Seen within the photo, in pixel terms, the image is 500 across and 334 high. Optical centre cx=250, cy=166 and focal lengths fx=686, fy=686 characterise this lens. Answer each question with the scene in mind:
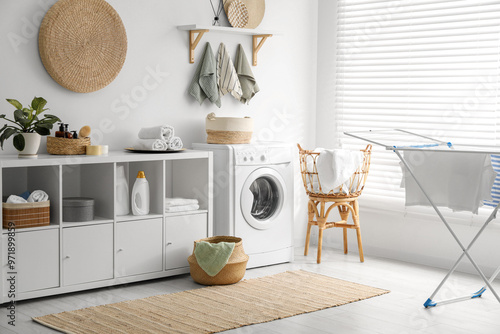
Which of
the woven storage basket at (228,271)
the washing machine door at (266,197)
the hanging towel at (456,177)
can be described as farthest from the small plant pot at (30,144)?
the hanging towel at (456,177)

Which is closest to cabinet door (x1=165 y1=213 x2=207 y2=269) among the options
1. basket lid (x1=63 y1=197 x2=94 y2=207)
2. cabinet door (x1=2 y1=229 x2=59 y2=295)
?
basket lid (x1=63 y1=197 x2=94 y2=207)

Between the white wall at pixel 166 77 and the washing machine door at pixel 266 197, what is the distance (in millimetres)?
514

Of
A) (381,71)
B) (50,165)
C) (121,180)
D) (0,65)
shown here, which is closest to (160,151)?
(121,180)

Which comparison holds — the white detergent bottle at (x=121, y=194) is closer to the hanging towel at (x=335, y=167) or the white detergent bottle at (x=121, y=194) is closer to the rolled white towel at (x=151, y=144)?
the rolled white towel at (x=151, y=144)

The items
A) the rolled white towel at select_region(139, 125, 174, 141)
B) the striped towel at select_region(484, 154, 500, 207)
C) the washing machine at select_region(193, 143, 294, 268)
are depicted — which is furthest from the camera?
the washing machine at select_region(193, 143, 294, 268)

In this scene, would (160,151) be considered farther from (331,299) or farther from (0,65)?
(331,299)

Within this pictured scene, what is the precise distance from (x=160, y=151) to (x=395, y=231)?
6.11ft

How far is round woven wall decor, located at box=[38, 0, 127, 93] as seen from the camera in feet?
13.0

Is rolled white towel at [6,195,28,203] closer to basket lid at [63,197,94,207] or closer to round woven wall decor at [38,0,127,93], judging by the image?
basket lid at [63,197,94,207]

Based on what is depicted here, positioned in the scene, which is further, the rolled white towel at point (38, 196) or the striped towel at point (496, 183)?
the rolled white towel at point (38, 196)

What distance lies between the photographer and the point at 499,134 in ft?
14.1

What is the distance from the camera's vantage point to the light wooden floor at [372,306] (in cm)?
324

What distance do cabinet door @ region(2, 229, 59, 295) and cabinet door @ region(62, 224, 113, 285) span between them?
0.21 ft

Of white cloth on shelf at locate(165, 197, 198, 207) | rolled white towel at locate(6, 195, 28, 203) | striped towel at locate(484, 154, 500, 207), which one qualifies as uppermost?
striped towel at locate(484, 154, 500, 207)
